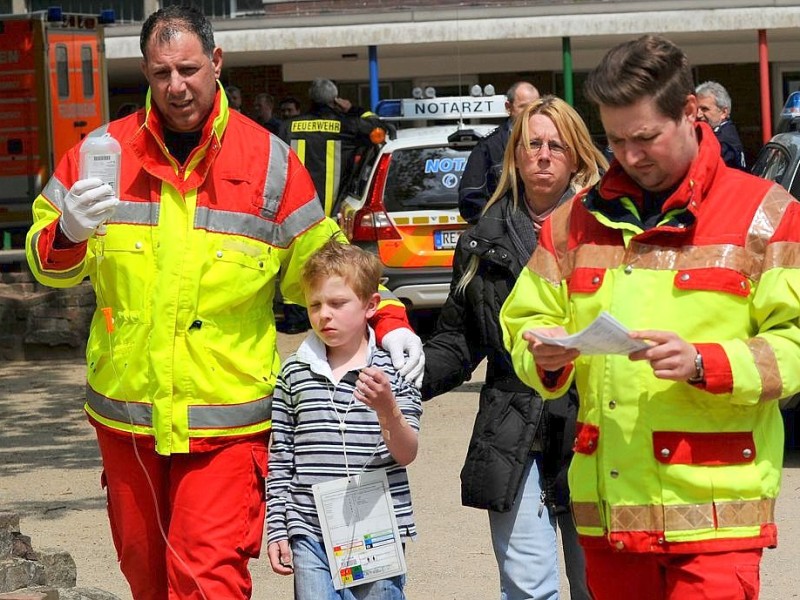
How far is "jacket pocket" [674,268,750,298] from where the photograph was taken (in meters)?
3.43

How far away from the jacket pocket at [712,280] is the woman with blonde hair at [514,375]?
1357mm

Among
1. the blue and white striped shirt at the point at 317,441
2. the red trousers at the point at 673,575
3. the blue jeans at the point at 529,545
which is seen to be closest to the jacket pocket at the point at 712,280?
the red trousers at the point at 673,575

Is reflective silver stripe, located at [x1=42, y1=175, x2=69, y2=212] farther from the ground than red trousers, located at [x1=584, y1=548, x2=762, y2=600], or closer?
farther from the ground

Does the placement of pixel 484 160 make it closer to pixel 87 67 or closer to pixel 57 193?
pixel 57 193

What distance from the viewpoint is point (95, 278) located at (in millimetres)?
4680

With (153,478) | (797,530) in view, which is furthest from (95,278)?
(797,530)

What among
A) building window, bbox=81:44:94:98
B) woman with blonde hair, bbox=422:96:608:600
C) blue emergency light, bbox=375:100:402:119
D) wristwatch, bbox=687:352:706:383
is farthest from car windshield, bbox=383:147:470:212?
wristwatch, bbox=687:352:706:383

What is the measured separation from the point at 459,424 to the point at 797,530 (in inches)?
137

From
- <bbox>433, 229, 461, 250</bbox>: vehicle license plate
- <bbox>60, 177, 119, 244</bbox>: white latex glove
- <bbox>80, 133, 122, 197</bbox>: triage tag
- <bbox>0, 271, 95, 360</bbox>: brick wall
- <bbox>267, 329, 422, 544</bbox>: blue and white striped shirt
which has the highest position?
<bbox>80, 133, 122, 197</bbox>: triage tag

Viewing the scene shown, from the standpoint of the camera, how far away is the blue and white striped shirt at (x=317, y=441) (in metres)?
4.48

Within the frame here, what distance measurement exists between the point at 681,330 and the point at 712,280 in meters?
0.13

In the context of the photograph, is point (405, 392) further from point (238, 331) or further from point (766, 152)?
point (766, 152)

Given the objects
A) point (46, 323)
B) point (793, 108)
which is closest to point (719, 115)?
point (793, 108)

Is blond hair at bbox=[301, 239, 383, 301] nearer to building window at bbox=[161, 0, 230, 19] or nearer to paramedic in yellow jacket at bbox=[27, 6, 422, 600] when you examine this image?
paramedic in yellow jacket at bbox=[27, 6, 422, 600]
